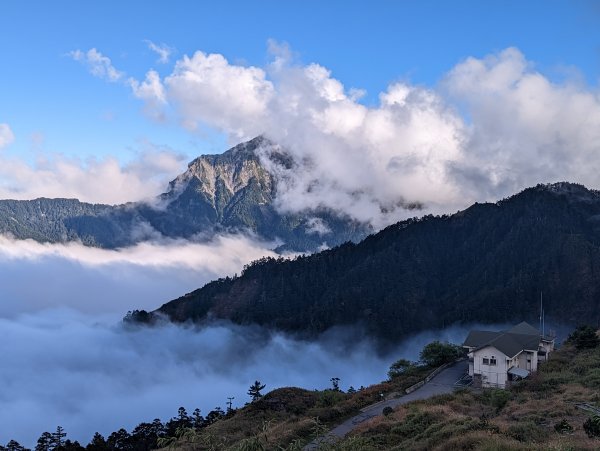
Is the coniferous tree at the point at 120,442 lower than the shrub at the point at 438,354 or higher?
lower

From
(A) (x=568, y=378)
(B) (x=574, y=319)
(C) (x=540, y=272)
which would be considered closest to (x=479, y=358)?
(A) (x=568, y=378)

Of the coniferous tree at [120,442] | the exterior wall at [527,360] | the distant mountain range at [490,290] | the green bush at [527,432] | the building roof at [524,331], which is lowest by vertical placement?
the green bush at [527,432]

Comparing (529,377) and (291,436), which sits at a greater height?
(529,377)

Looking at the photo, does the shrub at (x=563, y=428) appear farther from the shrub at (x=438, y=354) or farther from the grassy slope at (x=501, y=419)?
the shrub at (x=438, y=354)

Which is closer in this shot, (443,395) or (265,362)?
(443,395)

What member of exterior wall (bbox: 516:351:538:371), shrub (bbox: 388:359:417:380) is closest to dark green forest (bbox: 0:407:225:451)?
shrub (bbox: 388:359:417:380)

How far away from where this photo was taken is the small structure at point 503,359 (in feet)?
171

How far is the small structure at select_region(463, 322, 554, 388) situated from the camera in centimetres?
5219

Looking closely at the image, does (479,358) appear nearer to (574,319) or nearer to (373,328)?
(574,319)

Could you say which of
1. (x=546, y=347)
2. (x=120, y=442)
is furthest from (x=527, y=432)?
(x=120, y=442)

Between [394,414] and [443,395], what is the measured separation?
874cm

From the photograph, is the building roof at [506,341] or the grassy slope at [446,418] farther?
the building roof at [506,341]

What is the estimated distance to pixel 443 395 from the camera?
4472 cm

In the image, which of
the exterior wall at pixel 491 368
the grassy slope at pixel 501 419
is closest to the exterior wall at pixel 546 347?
the grassy slope at pixel 501 419
